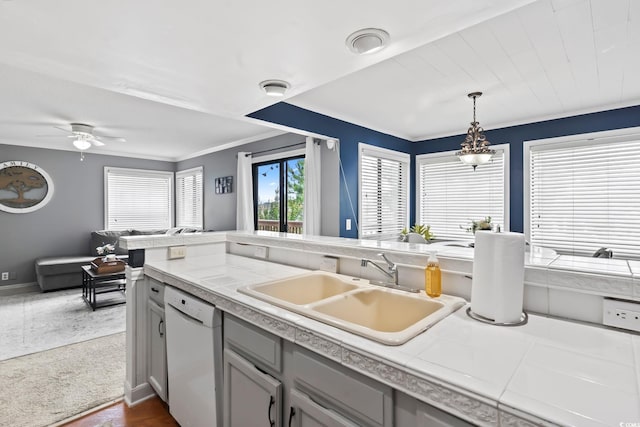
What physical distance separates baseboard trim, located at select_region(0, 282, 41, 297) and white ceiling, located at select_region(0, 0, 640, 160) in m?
2.87

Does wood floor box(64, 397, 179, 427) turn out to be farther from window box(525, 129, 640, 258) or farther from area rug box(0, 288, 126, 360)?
window box(525, 129, 640, 258)

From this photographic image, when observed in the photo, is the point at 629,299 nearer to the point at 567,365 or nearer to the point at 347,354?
the point at 567,365

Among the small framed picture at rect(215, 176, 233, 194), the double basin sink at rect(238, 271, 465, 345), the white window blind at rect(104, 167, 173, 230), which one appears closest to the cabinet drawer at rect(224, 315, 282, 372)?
the double basin sink at rect(238, 271, 465, 345)

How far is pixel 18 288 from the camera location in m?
5.07

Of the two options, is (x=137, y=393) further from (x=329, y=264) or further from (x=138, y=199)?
(x=138, y=199)

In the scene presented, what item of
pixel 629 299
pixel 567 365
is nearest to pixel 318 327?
pixel 567 365

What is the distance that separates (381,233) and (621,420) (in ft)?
12.9

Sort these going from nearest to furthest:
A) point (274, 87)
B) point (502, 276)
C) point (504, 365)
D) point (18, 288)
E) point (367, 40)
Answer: point (504, 365), point (502, 276), point (367, 40), point (274, 87), point (18, 288)

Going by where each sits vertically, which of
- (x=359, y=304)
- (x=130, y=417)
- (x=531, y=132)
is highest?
(x=531, y=132)

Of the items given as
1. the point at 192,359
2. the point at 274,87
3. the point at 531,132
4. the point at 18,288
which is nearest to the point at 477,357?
the point at 192,359

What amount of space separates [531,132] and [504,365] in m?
4.02

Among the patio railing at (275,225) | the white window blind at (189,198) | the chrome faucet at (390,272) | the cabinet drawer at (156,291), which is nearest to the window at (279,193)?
the patio railing at (275,225)

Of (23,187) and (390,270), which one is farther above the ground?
(23,187)

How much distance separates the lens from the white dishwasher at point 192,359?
4.92ft
